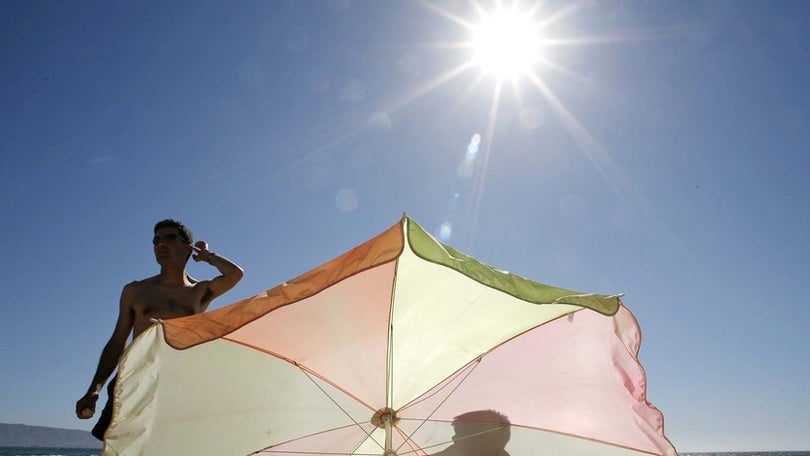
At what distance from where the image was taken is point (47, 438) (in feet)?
613

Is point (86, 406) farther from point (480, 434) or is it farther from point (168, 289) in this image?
point (480, 434)

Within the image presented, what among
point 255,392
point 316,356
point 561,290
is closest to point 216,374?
point 255,392

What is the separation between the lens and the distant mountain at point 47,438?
180 meters

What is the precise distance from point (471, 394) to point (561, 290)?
103 cm

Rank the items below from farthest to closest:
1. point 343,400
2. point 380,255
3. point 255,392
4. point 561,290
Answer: point 343,400
point 255,392
point 561,290
point 380,255

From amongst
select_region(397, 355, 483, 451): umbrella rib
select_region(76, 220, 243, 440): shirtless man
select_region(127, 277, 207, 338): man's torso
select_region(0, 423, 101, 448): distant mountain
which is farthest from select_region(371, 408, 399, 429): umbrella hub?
select_region(0, 423, 101, 448): distant mountain

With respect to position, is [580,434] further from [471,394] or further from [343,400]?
[343,400]

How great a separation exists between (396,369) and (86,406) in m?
1.82

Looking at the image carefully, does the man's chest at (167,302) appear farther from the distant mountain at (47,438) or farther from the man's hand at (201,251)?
the distant mountain at (47,438)

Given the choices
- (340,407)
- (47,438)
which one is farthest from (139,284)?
(47,438)

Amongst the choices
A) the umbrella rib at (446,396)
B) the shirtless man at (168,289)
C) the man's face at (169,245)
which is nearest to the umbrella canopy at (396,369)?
the umbrella rib at (446,396)

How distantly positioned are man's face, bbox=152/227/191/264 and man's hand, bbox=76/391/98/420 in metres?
0.94

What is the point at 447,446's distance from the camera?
321 cm

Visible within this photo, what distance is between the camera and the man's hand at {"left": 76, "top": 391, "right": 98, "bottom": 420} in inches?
116
